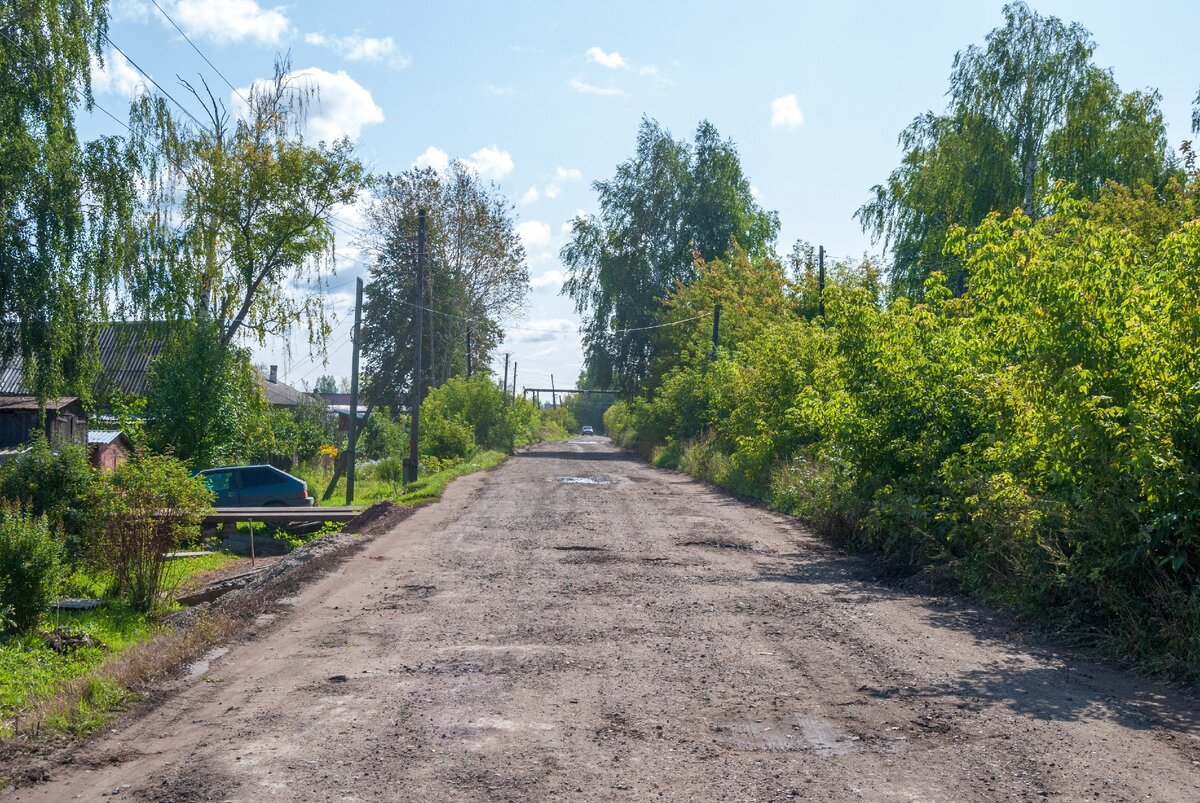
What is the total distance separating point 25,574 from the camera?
1277 centimetres

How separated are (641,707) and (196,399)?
2523 centimetres

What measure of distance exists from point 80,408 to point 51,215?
16.5m

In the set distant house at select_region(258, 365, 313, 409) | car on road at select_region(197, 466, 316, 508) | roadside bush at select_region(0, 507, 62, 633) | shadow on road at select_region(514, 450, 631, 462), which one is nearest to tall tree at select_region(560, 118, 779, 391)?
shadow on road at select_region(514, 450, 631, 462)

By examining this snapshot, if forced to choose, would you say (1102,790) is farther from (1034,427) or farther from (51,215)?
(51,215)

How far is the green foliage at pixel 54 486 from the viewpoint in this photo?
53.6ft

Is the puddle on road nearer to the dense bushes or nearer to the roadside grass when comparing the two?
the roadside grass

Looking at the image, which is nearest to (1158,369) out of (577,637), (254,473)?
(577,637)

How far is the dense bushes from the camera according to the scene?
7.78 m

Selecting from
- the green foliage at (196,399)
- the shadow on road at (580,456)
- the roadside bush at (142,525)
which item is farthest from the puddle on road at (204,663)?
the shadow on road at (580,456)

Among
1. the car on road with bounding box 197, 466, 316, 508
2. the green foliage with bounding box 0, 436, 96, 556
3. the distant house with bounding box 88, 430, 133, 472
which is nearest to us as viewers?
the green foliage with bounding box 0, 436, 96, 556

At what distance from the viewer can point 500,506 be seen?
21.5 meters

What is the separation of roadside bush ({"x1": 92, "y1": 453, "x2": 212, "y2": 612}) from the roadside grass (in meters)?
0.33

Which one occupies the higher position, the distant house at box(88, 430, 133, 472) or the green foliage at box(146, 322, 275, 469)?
the green foliage at box(146, 322, 275, 469)

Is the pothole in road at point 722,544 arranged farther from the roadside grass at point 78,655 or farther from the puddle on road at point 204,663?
the puddle on road at point 204,663
